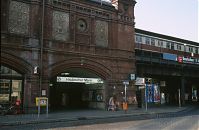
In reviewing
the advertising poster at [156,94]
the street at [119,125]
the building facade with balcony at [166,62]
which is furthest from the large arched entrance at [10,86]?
the advertising poster at [156,94]

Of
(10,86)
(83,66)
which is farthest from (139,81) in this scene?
(10,86)

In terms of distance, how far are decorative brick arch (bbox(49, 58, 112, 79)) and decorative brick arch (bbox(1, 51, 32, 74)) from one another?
7.91ft

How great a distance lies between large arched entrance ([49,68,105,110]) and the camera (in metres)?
30.5

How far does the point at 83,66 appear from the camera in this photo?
28781mm

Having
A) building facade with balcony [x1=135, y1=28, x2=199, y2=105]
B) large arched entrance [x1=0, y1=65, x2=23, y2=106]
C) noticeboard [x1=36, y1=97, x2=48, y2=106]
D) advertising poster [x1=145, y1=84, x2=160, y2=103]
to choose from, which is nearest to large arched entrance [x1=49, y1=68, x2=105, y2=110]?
large arched entrance [x1=0, y1=65, x2=23, y2=106]

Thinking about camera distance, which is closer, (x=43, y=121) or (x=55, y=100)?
(x=43, y=121)

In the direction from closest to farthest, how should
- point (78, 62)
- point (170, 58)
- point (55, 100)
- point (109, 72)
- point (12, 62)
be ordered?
point (12, 62)
point (78, 62)
point (109, 72)
point (55, 100)
point (170, 58)

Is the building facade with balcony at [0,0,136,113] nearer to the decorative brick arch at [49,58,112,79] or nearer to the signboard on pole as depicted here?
the decorative brick arch at [49,58,112,79]

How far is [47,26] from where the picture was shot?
26719 millimetres

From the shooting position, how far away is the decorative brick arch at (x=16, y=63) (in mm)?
23578

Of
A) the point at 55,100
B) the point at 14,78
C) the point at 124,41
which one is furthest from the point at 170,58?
the point at 14,78

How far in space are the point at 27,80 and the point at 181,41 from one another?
36582 mm

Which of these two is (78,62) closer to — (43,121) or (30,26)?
(30,26)

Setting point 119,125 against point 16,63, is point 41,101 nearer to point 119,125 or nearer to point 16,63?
point 16,63
